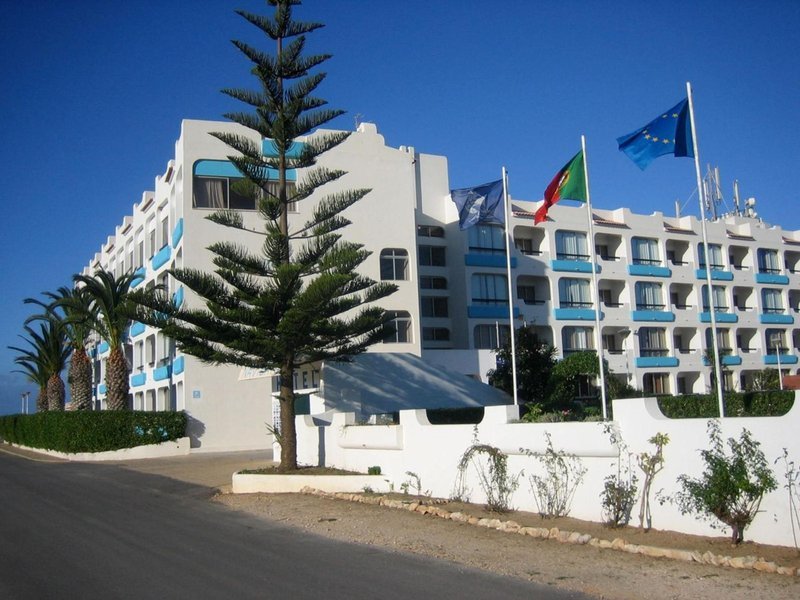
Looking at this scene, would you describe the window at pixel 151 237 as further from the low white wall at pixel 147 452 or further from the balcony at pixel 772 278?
the balcony at pixel 772 278

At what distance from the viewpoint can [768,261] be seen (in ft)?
186

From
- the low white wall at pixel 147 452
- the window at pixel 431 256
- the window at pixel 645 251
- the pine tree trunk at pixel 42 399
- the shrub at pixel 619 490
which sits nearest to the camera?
the shrub at pixel 619 490

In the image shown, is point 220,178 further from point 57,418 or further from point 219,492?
point 219,492

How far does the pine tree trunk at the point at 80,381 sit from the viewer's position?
40594 millimetres

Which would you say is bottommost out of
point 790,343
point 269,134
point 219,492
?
point 219,492

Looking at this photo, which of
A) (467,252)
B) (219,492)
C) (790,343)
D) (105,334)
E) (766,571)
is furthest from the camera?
(790,343)

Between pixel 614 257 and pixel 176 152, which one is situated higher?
pixel 176 152

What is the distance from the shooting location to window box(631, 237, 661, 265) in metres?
50.7

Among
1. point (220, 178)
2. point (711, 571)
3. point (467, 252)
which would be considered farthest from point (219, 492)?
point (467, 252)

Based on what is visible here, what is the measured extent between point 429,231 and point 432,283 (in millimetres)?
3005

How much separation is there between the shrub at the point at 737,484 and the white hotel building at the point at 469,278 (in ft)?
61.8

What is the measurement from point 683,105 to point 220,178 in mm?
24213

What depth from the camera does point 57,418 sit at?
115 ft

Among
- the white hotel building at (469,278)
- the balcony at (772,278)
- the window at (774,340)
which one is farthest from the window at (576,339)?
the balcony at (772,278)
